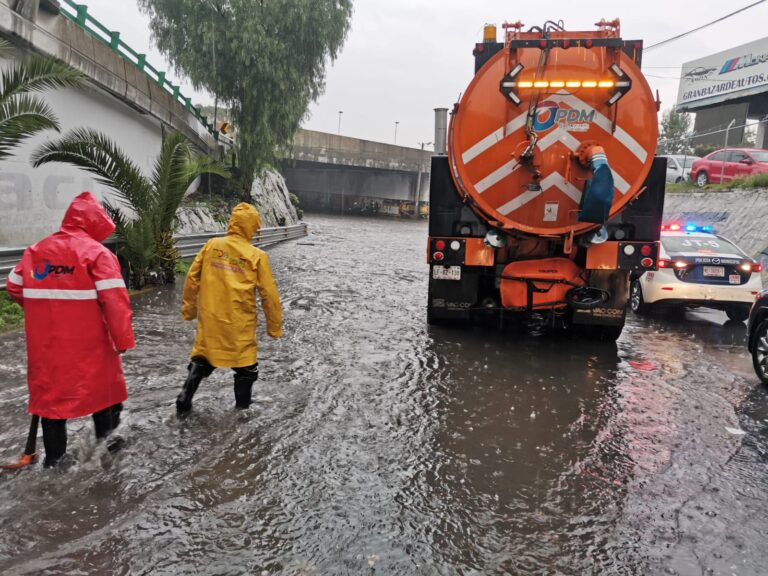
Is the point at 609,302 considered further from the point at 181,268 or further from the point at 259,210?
the point at 259,210

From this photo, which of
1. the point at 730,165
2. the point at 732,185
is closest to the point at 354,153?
the point at 730,165

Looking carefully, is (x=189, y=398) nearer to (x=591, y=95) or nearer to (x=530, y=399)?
(x=530, y=399)

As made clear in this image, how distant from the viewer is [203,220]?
1611 cm

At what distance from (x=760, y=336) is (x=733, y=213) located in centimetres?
1163

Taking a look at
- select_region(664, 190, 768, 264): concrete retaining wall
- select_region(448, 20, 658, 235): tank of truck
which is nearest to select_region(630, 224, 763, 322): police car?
select_region(448, 20, 658, 235): tank of truck

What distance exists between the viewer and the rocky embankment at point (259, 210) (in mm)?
15359

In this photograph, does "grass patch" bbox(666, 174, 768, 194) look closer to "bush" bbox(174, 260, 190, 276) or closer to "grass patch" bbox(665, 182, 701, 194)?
"grass patch" bbox(665, 182, 701, 194)

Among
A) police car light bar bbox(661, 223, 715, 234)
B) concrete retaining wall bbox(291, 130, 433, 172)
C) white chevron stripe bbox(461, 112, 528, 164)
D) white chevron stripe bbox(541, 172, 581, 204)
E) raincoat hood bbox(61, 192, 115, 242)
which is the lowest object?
raincoat hood bbox(61, 192, 115, 242)

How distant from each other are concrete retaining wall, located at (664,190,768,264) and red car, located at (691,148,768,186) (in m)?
0.93

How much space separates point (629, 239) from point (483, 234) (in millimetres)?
1583

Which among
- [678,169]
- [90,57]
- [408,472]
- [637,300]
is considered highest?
[90,57]

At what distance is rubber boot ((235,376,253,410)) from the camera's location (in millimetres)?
4406

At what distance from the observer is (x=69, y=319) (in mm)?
3330

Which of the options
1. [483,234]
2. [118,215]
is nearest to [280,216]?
[118,215]
